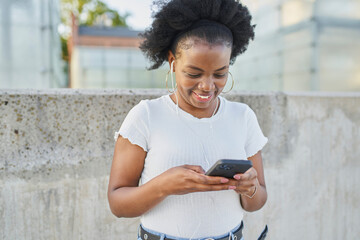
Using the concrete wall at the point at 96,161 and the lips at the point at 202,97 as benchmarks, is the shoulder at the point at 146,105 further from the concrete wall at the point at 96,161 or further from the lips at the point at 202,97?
the concrete wall at the point at 96,161

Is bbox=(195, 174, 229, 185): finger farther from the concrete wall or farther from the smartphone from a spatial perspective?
the concrete wall

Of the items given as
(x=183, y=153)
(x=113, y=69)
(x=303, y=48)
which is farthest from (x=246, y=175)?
(x=113, y=69)

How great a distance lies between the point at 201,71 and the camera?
140 cm

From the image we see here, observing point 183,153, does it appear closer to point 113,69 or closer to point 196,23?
point 196,23

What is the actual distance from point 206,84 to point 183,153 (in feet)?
1.03

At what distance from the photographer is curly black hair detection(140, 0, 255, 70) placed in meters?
1.42

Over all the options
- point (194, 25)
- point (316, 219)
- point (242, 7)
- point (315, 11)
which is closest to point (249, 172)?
point (194, 25)

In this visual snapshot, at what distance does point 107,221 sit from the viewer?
2086 millimetres

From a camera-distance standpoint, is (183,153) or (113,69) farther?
(113,69)

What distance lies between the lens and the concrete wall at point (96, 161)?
1882 millimetres

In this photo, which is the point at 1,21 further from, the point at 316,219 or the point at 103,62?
the point at 103,62

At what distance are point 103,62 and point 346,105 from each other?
1462 cm

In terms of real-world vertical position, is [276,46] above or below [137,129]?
above

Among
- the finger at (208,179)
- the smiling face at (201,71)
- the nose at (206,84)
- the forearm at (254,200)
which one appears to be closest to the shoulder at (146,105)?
the smiling face at (201,71)
